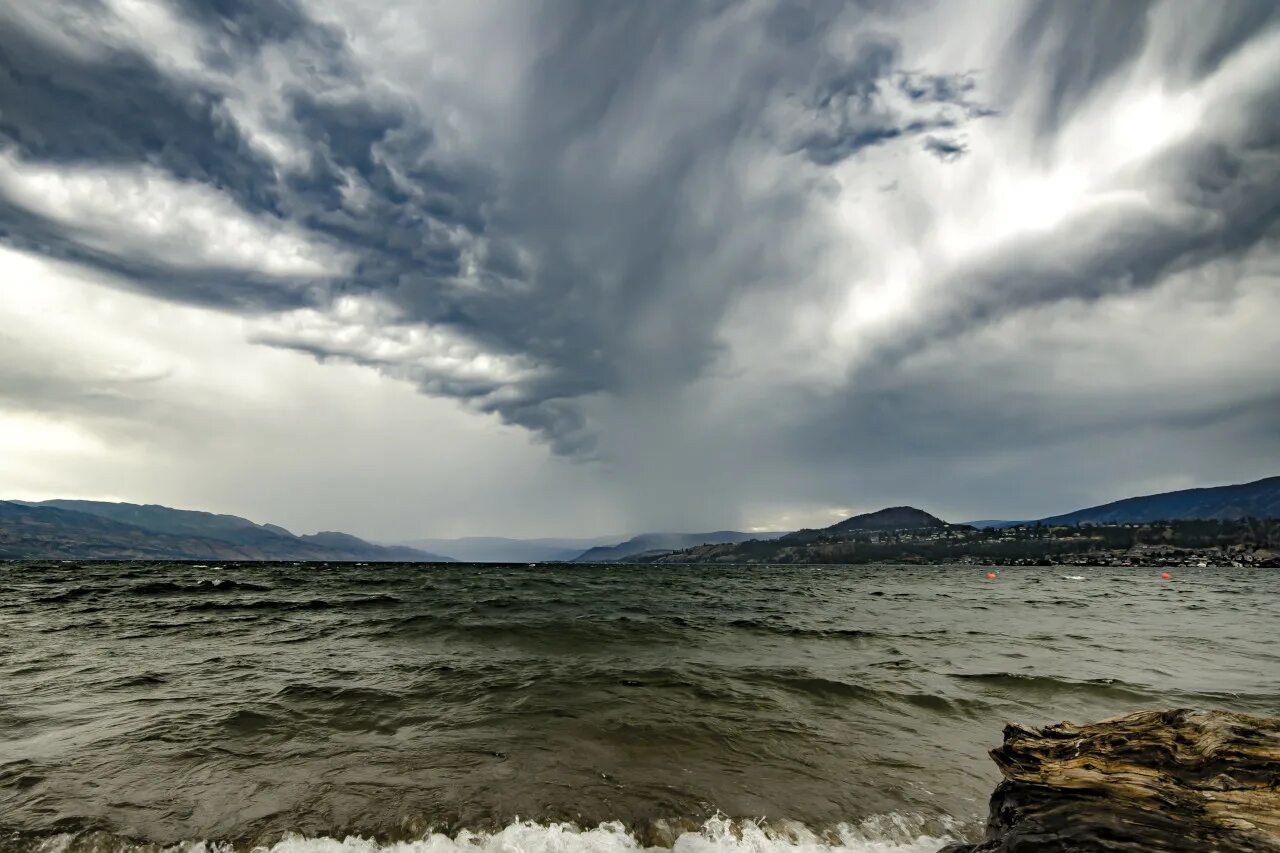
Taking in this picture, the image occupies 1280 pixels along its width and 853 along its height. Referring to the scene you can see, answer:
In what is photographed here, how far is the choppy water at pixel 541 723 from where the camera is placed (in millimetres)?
8164

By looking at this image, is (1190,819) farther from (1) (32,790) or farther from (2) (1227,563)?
(2) (1227,563)

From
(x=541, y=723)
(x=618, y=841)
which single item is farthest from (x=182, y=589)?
(x=618, y=841)

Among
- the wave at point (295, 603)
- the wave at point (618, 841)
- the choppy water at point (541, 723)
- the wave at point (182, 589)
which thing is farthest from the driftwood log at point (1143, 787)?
the wave at point (182, 589)

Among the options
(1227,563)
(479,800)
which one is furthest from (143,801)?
(1227,563)

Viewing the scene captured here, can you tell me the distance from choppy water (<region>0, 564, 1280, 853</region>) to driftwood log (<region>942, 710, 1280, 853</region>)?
2370mm

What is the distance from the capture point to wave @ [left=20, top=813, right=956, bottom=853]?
7426 millimetres

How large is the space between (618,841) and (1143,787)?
605 centimetres

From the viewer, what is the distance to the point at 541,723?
12.4m

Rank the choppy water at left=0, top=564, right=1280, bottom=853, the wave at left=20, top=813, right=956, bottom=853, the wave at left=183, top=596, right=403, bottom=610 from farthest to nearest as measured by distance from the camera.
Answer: the wave at left=183, top=596, right=403, bottom=610 → the choppy water at left=0, top=564, right=1280, bottom=853 → the wave at left=20, top=813, right=956, bottom=853

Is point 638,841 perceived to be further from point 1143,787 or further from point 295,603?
point 295,603

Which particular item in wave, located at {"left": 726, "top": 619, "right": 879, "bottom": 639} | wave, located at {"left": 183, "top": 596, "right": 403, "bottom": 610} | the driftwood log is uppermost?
the driftwood log

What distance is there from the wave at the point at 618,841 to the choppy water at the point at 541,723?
0.15 ft

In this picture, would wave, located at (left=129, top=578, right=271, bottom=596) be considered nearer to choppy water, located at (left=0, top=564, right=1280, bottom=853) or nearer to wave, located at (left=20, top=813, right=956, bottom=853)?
choppy water, located at (left=0, top=564, right=1280, bottom=853)

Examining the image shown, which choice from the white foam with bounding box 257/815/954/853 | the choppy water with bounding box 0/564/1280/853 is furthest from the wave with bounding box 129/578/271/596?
the white foam with bounding box 257/815/954/853
